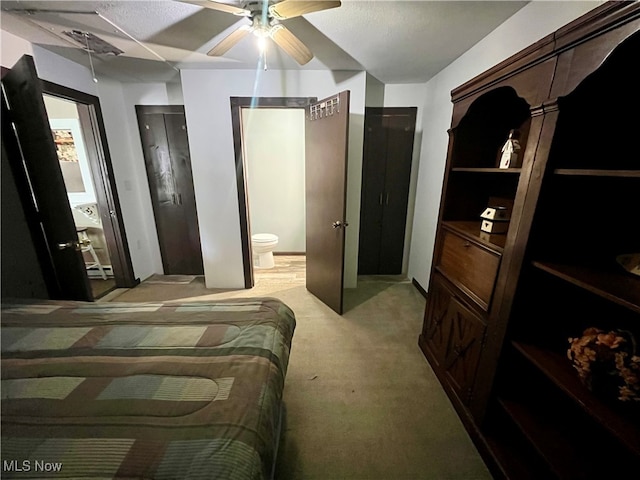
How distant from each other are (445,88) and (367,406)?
110 inches

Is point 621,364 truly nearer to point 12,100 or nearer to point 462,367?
point 462,367

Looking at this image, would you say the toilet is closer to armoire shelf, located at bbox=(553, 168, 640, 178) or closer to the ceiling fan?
the ceiling fan

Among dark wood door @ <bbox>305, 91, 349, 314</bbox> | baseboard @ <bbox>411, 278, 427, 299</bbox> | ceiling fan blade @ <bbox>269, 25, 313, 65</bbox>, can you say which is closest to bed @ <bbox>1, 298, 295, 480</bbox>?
dark wood door @ <bbox>305, 91, 349, 314</bbox>

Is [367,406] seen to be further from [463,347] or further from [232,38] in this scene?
[232,38]

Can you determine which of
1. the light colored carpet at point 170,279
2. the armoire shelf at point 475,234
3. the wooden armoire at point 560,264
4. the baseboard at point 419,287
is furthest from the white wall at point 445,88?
the light colored carpet at point 170,279

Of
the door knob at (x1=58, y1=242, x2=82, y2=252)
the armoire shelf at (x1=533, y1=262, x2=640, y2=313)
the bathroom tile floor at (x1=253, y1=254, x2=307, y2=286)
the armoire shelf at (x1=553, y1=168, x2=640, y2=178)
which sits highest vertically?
the armoire shelf at (x1=553, y1=168, x2=640, y2=178)

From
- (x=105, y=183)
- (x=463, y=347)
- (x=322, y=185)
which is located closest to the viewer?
(x=463, y=347)

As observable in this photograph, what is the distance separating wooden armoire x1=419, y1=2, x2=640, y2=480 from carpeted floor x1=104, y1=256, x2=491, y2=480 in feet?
0.68

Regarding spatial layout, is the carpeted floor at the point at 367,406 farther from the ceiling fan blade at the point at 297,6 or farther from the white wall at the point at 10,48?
the white wall at the point at 10,48

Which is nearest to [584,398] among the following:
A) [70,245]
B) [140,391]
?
[140,391]

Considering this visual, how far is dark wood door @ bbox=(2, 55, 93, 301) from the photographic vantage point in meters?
1.34

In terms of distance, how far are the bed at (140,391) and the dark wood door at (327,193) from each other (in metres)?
1.25

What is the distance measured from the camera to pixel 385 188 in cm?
305

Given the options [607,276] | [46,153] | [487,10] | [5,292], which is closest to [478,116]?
[487,10]
